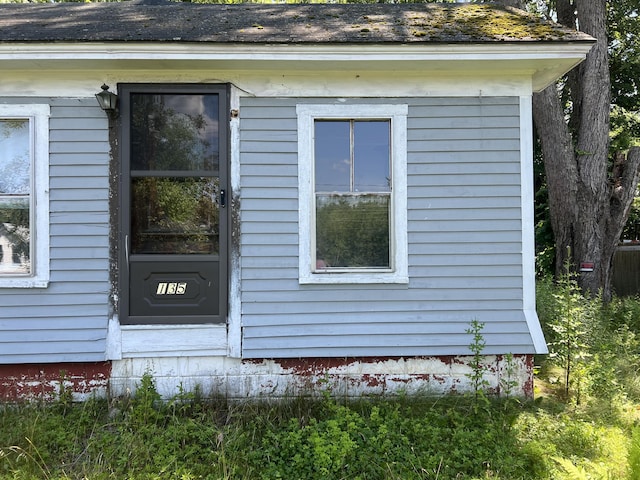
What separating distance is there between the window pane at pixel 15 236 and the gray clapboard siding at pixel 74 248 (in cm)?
23

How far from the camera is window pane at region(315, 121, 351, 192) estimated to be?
12.6 ft

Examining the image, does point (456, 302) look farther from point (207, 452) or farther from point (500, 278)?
point (207, 452)

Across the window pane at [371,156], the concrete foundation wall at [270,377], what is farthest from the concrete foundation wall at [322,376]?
the window pane at [371,156]

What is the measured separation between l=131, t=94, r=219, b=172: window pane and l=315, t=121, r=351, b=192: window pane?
0.95 meters

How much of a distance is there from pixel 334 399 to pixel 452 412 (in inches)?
39.6

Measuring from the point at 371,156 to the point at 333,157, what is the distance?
36cm

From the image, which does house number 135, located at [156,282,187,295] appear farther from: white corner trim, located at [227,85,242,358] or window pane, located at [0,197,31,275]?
window pane, located at [0,197,31,275]

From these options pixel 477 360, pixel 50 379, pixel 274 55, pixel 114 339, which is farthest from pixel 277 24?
pixel 50 379

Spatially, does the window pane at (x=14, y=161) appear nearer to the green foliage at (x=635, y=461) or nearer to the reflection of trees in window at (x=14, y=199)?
the reflection of trees in window at (x=14, y=199)

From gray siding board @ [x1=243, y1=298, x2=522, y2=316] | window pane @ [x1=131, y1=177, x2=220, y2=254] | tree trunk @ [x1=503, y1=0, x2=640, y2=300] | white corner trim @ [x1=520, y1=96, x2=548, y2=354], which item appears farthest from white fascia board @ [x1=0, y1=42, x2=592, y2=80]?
tree trunk @ [x1=503, y1=0, x2=640, y2=300]

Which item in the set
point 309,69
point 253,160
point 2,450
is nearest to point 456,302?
point 253,160

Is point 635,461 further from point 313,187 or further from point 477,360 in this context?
point 313,187

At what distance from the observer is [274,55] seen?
3.49 metres

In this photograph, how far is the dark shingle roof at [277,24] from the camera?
139 inches
